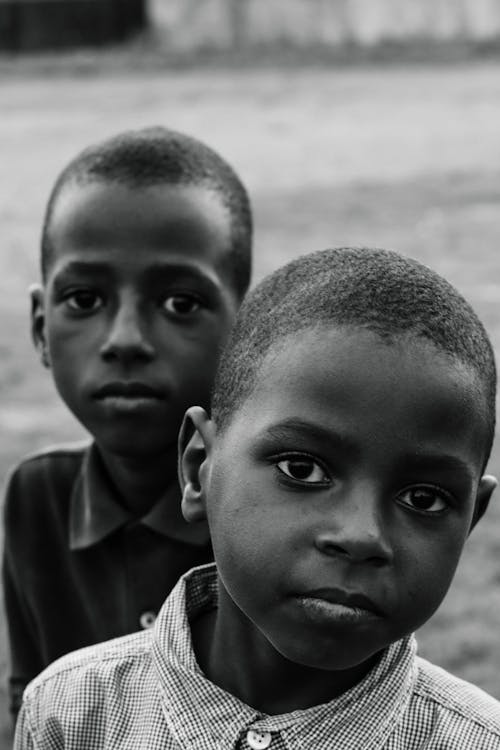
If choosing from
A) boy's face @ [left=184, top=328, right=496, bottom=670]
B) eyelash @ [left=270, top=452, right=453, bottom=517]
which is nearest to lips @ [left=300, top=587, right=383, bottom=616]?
boy's face @ [left=184, top=328, right=496, bottom=670]

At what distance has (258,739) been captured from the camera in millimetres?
1853

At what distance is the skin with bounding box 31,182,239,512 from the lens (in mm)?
2535

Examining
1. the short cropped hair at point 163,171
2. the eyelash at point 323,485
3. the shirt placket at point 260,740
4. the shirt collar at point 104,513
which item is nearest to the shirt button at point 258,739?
the shirt placket at point 260,740

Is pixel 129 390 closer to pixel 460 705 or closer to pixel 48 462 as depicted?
pixel 48 462

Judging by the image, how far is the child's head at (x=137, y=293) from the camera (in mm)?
2539

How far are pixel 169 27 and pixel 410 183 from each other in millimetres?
10997

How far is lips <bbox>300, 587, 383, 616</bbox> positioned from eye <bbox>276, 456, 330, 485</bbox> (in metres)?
0.14

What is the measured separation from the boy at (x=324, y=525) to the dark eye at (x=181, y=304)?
622mm

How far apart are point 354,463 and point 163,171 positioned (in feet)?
4.03

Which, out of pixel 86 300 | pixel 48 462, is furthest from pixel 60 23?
pixel 86 300

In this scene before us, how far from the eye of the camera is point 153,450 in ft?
8.62

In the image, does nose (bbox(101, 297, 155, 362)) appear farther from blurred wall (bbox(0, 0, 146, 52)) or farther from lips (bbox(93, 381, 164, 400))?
blurred wall (bbox(0, 0, 146, 52))

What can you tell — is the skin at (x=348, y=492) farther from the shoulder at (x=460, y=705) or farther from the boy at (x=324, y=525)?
the shoulder at (x=460, y=705)

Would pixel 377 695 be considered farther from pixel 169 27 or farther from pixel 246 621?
pixel 169 27
